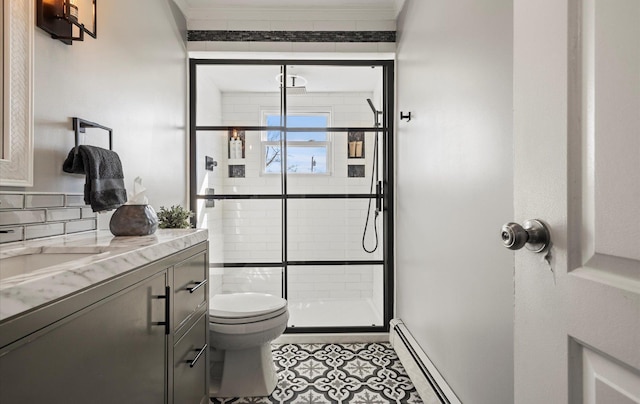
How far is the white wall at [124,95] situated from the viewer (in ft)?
4.16

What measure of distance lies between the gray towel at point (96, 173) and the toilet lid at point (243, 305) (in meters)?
0.75

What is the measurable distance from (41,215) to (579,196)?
152 cm

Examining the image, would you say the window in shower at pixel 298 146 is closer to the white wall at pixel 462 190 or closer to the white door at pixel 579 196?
the white wall at pixel 462 190

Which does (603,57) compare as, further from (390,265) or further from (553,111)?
(390,265)

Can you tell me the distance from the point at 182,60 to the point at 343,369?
2364 mm

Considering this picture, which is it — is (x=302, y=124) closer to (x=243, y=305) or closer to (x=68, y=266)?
(x=243, y=305)

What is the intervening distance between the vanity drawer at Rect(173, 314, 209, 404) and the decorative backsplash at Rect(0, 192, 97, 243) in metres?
0.60

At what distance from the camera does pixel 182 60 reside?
2547mm

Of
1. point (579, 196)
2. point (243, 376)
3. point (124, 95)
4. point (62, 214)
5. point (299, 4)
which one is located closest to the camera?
point (579, 196)

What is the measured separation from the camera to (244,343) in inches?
71.5

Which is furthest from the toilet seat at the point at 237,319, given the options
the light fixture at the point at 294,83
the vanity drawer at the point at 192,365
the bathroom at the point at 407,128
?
the light fixture at the point at 294,83

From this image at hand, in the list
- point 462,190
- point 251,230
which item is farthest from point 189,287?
point 251,230

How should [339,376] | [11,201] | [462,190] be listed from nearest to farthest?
[11,201] < [462,190] < [339,376]

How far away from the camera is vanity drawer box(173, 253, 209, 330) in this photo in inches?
49.0
